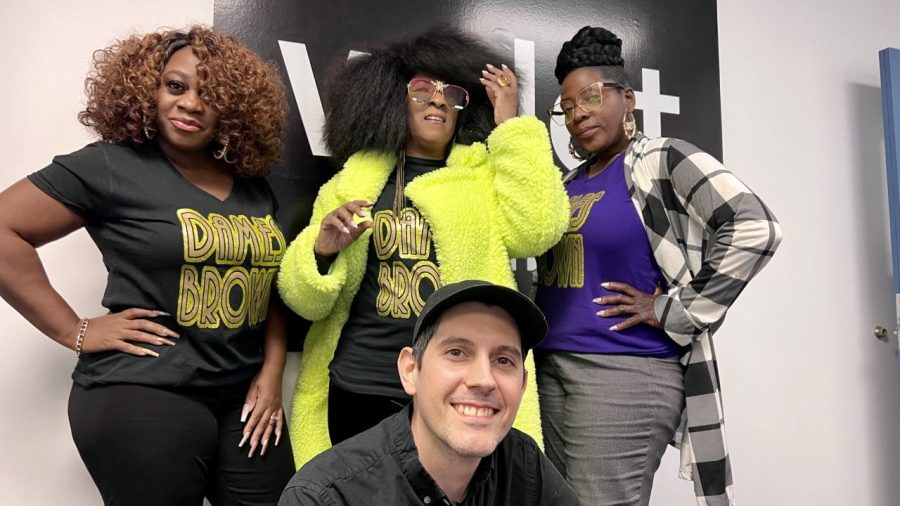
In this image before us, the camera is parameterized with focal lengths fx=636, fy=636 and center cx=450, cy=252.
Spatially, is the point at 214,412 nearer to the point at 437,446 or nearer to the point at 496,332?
the point at 437,446

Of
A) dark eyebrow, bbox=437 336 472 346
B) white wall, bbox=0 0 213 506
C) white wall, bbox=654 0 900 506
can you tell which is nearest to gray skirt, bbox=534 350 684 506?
dark eyebrow, bbox=437 336 472 346

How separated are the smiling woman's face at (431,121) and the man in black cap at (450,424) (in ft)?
2.44

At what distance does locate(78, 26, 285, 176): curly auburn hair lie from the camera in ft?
4.82

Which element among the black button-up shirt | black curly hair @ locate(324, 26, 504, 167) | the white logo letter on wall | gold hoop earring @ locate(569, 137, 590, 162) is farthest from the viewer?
the white logo letter on wall

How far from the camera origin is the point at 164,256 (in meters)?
1.41

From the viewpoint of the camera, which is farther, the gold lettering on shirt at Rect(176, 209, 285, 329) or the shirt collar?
the gold lettering on shirt at Rect(176, 209, 285, 329)

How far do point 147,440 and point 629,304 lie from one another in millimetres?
1137

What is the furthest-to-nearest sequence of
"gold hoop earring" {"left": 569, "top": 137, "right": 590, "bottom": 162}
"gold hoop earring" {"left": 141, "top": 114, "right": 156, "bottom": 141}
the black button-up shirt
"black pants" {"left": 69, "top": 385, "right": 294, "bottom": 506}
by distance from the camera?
"gold hoop earring" {"left": 569, "top": 137, "right": 590, "bottom": 162}, "gold hoop earring" {"left": 141, "top": 114, "right": 156, "bottom": 141}, "black pants" {"left": 69, "top": 385, "right": 294, "bottom": 506}, the black button-up shirt

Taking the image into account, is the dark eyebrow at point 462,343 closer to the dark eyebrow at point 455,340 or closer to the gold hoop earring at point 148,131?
the dark eyebrow at point 455,340

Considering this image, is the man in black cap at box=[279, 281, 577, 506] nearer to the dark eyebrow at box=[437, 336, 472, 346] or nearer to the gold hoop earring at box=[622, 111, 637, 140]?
the dark eyebrow at box=[437, 336, 472, 346]

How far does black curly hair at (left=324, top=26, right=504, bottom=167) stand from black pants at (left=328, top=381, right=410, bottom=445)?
644 mm

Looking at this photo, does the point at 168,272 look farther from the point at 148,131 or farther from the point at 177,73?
the point at 177,73

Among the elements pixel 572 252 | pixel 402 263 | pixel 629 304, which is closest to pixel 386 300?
pixel 402 263

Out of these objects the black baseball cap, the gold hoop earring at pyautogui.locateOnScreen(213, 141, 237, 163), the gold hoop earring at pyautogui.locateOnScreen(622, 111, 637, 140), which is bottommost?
the black baseball cap
